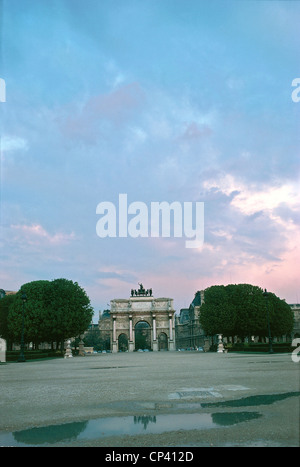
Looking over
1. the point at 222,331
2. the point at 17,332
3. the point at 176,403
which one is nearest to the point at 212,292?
the point at 222,331

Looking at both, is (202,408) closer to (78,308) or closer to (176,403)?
(176,403)

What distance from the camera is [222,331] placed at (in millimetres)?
79062

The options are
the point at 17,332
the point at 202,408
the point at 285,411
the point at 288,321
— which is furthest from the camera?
the point at 288,321

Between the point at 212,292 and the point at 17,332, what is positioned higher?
the point at 212,292

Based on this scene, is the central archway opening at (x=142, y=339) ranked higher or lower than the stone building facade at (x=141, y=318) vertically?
lower

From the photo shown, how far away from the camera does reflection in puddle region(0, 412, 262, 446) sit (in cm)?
665

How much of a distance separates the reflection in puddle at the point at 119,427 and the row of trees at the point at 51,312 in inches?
2485

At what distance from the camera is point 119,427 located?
725cm

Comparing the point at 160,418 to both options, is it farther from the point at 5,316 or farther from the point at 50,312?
the point at 5,316

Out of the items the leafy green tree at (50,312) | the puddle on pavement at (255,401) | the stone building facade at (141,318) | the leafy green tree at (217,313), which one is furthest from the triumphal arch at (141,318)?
the puddle on pavement at (255,401)

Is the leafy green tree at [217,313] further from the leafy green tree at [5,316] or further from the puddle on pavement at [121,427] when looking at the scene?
the puddle on pavement at [121,427]

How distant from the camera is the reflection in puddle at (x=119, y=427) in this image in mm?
6648

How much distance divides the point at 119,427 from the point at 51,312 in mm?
65237
